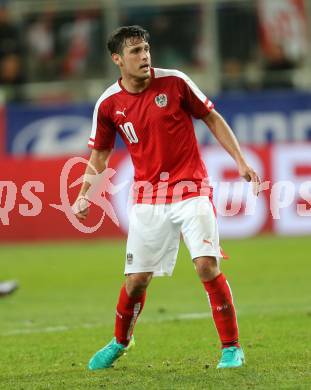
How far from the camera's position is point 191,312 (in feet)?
32.8

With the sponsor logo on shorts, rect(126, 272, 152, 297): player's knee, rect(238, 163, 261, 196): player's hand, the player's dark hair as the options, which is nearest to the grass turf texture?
rect(126, 272, 152, 297): player's knee

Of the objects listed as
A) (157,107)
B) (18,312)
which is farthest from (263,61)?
(157,107)

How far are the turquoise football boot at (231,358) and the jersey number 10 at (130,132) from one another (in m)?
1.53

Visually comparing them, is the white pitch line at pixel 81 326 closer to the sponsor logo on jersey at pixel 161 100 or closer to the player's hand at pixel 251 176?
the sponsor logo on jersey at pixel 161 100

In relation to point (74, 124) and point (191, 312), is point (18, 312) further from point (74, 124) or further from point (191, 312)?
point (74, 124)

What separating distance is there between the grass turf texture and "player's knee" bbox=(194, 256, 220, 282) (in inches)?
24.7

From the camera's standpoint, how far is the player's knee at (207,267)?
677cm

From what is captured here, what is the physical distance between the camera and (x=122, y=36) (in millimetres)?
7078

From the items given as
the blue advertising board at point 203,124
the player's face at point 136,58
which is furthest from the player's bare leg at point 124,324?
the blue advertising board at point 203,124

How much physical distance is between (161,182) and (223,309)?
0.95 metres

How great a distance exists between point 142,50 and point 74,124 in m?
12.8

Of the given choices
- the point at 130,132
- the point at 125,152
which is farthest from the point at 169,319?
the point at 125,152

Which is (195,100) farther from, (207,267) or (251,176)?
(207,267)

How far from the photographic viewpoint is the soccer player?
22.4 feet
